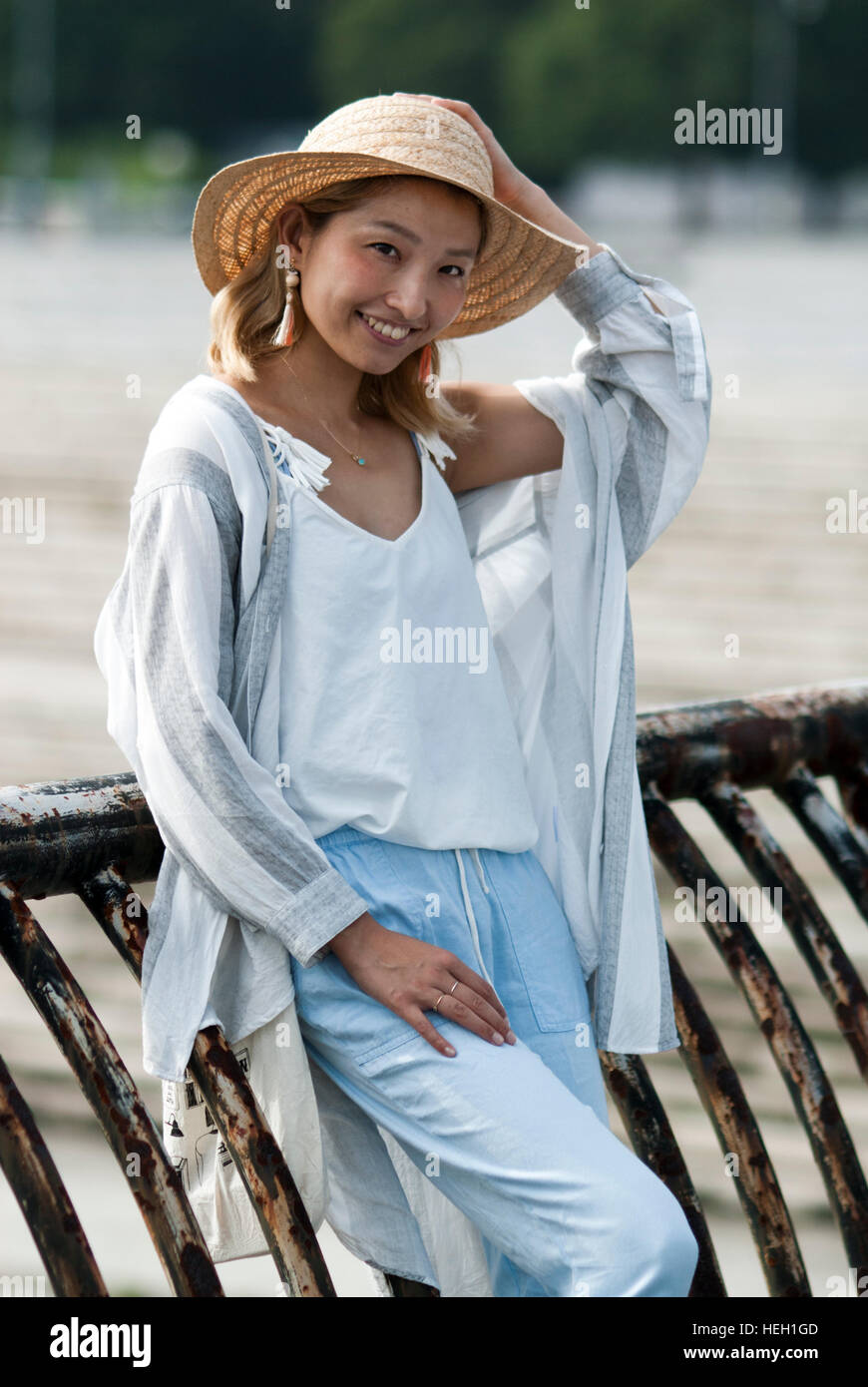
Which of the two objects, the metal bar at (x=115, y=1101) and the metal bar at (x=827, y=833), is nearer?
the metal bar at (x=115, y=1101)

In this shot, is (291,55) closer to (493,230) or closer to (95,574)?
(95,574)

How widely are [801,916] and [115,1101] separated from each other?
0.87m

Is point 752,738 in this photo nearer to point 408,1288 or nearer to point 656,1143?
A: point 656,1143

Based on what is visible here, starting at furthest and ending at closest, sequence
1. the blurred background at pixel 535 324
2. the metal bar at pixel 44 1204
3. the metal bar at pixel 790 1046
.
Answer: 1. the blurred background at pixel 535 324
2. the metal bar at pixel 790 1046
3. the metal bar at pixel 44 1204

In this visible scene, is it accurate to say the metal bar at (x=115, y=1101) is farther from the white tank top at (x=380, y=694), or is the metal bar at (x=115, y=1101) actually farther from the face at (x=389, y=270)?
the face at (x=389, y=270)

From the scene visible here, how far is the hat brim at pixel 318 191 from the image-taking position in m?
1.58

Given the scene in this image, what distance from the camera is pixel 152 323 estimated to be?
17719mm

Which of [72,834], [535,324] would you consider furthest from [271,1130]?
[535,324]

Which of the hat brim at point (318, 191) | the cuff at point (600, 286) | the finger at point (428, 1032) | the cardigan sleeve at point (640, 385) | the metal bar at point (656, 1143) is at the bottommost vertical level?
the metal bar at point (656, 1143)

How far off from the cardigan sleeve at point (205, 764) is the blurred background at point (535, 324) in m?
0.41

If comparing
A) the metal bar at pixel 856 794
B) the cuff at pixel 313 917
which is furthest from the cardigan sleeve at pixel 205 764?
the metal bar at pixel 856 794

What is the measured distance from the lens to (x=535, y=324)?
1792cm

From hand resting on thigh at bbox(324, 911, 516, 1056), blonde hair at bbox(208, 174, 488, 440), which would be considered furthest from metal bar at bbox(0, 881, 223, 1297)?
blonde hair at bbox(208, 174, 488, 440)

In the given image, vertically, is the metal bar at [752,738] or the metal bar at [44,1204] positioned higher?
the metal bar at [752,738]
